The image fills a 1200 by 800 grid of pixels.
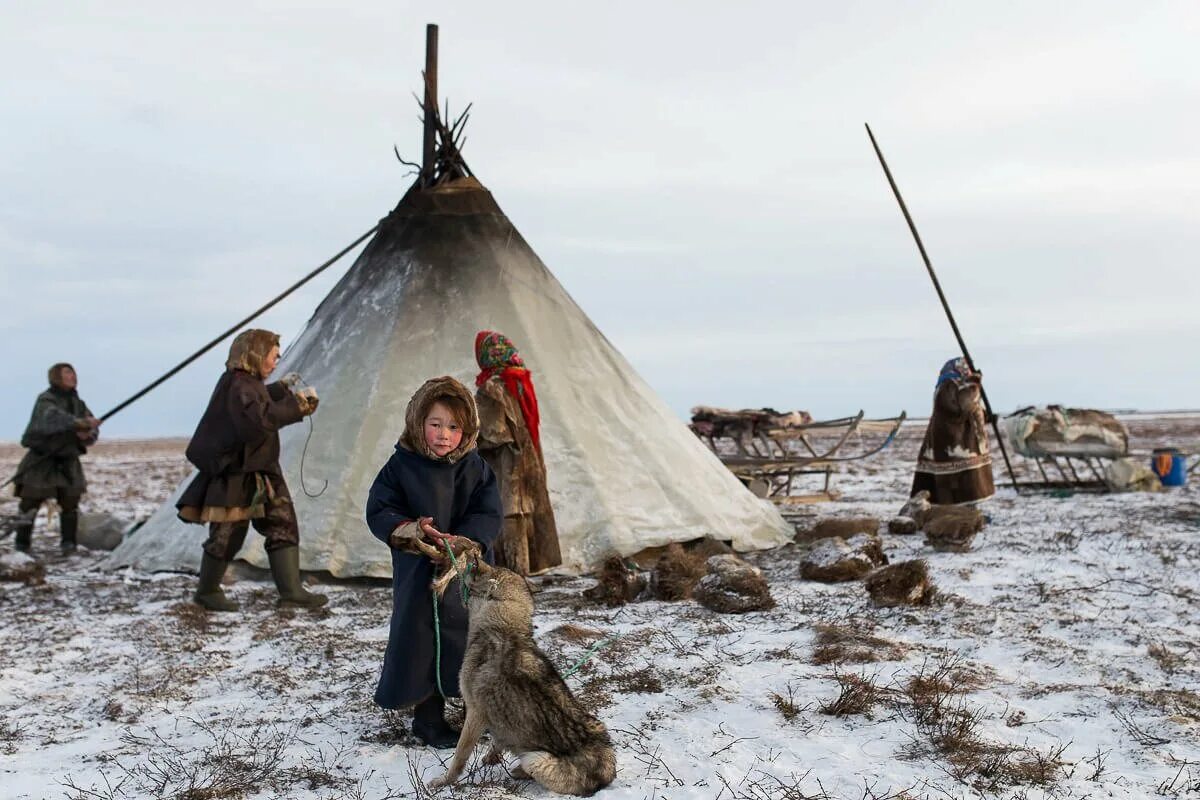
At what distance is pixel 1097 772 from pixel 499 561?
395 cm

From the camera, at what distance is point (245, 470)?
6.57 metres

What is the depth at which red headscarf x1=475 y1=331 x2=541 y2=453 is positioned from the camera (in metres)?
6.80

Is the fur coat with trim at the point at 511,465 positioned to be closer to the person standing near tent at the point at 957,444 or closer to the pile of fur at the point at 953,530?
the pile of fur at the point at 953,530

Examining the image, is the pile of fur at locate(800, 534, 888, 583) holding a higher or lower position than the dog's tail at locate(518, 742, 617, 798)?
higher

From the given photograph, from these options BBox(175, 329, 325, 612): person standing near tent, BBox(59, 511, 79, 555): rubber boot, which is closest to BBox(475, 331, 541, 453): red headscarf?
BBox(175, 329, 325, 612): person standing near tent

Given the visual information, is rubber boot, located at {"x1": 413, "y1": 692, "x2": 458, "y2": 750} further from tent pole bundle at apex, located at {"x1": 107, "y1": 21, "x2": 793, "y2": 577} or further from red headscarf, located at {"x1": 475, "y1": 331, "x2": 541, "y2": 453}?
tent pole bundle at apex, located at {"x1": 107, "y1": 21, "x2": 793, "y2": 577}

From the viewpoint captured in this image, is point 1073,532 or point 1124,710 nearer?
point 1124,710

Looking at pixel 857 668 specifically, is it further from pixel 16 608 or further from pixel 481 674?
pixel 16 608

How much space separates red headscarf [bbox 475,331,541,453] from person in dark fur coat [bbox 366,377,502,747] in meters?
2.81

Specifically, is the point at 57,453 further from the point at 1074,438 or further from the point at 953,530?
the point at 1074,438

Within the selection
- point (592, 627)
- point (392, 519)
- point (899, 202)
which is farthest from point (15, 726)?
point (899, 202)

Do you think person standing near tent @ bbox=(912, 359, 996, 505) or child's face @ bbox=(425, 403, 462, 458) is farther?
person standing near tent @ bbox=(912, 359, 996, 505)

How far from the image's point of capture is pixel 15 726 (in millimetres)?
4562

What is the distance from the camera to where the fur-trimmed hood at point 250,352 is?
21.5 feet
